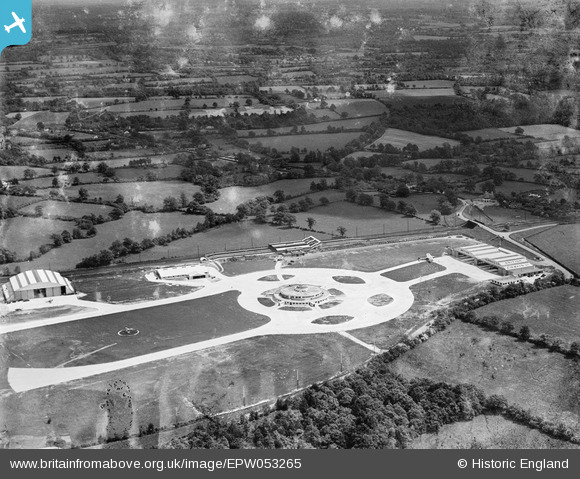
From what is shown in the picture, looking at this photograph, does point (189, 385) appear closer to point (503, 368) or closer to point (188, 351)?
point (188, 351)

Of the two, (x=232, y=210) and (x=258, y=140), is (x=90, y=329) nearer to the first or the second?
(x=232, y=210)

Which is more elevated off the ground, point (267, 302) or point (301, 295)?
point (301, 295)

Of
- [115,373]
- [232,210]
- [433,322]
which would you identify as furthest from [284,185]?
[115,373]

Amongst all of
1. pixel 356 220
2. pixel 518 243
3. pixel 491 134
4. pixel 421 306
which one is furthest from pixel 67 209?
pixel 491 134

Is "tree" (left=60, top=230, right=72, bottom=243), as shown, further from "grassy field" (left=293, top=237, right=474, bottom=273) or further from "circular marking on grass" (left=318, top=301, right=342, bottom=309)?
"circular marking on grass" (left=318, top=301, right=342, bottom=309)

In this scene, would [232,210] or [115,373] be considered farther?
[232,210]

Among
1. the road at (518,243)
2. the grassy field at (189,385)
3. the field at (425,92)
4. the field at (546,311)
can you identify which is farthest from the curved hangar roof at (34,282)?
the field at (425,92)

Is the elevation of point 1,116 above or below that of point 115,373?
above
